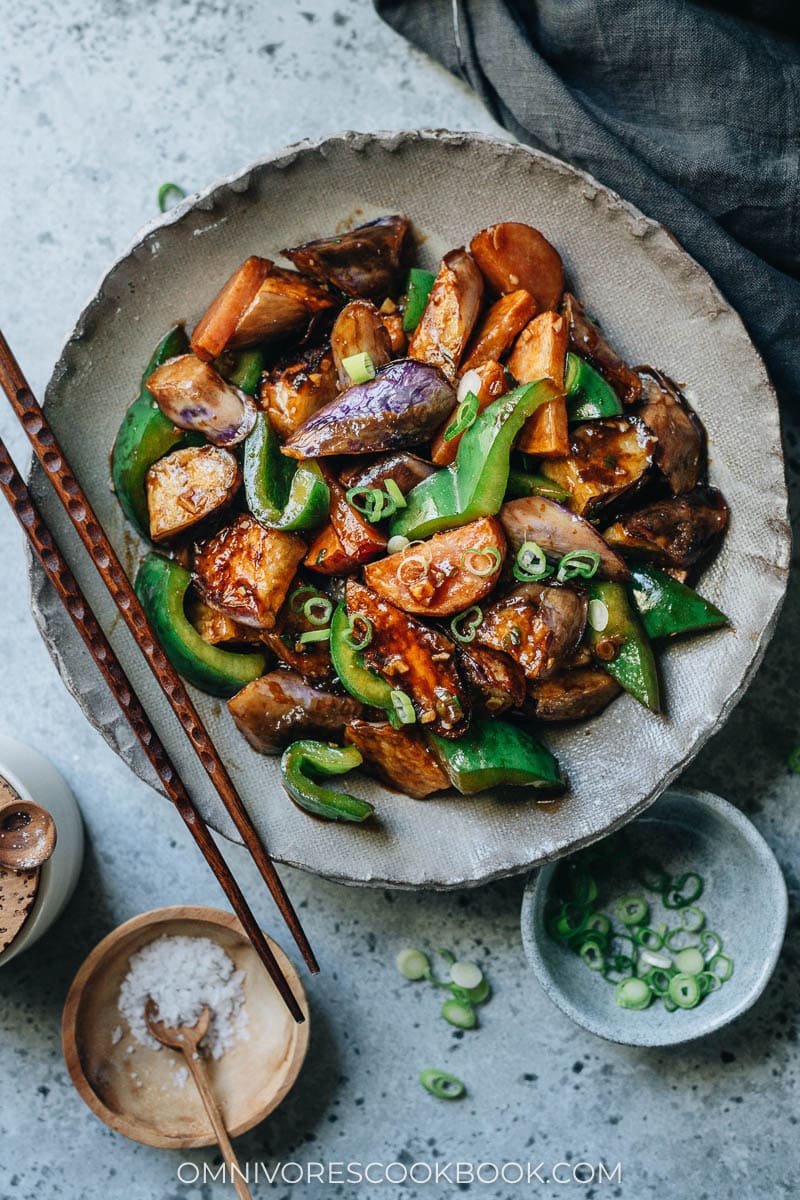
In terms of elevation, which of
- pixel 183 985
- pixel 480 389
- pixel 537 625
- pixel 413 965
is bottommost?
pixel 413 965

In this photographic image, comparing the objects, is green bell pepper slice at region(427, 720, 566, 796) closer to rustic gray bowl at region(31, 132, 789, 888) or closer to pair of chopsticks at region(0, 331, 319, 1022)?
rustic gray bowl at region(31, 132, 789, 888)

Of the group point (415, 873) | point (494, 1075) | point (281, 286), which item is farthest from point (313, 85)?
point (494, 1075)

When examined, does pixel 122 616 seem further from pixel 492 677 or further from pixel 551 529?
→ pixel 551 529

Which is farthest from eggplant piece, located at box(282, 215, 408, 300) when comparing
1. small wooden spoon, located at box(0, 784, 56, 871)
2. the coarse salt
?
the coarse salt

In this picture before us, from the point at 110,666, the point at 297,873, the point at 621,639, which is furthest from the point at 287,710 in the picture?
the point at 621,639

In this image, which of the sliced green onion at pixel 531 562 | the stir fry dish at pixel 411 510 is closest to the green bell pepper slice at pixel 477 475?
the stir fry dish at pixel 411 510

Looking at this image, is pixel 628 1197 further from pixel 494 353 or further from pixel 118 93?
pixel 118 93
